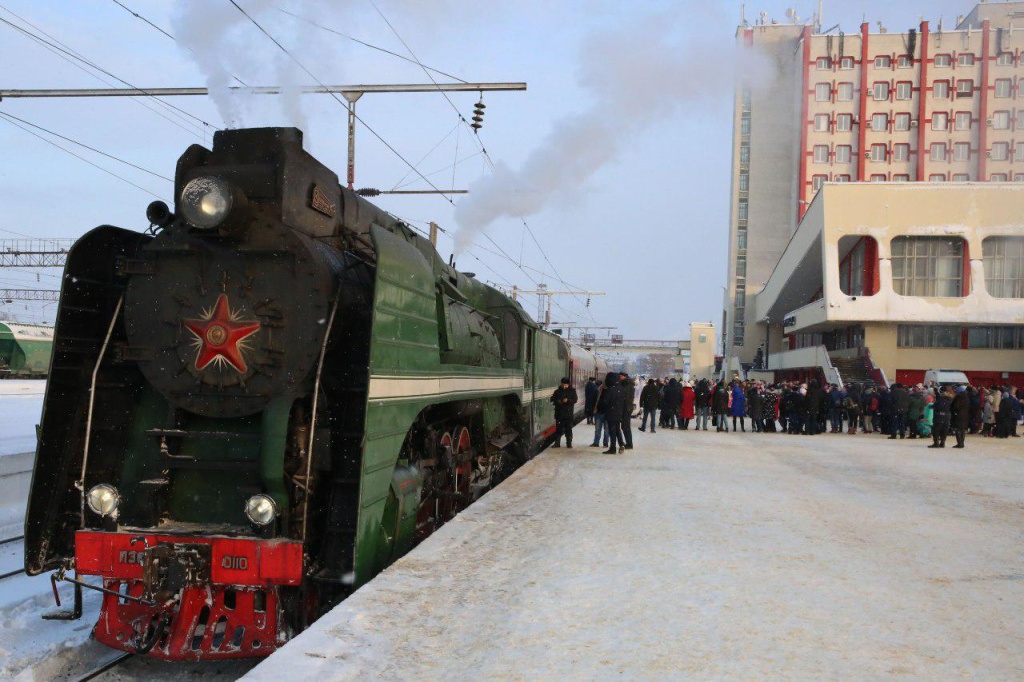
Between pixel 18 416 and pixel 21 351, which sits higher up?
pixel 21 351

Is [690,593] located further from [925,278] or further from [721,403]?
[925,278]

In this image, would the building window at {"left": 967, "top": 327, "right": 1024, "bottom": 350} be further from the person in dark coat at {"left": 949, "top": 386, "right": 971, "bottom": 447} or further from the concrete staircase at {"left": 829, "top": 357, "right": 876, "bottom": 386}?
the person in dark coat at {"left": 949, "top": 386, "right": 971, "bottom": 447}

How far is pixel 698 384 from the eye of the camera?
2205 cm

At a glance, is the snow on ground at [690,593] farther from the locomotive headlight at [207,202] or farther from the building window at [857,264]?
the building window at [857,264]

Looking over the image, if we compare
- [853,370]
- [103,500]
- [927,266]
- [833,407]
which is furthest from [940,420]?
[927,266]

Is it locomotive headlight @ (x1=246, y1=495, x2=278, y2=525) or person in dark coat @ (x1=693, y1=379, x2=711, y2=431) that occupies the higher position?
person in dark coat @ (x1=693, y1=379, x2=711, y2=431)

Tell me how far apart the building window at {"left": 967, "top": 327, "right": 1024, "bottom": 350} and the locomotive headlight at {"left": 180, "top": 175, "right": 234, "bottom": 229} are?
138 feet

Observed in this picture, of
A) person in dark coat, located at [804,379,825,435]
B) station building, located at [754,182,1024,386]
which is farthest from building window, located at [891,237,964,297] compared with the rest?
person in dark coat, located at [804,379,825,435]

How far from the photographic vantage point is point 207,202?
16.0ft

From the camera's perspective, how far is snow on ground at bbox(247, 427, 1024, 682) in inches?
148

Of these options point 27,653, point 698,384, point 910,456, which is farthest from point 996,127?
point 27,653

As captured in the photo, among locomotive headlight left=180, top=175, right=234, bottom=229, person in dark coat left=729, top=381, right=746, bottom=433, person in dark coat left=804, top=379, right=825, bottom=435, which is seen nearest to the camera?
locomotive headlight left=180, top=175, right=234, bottom=229

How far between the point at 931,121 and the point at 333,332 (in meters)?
68.1

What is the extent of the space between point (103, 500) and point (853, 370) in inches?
1491
